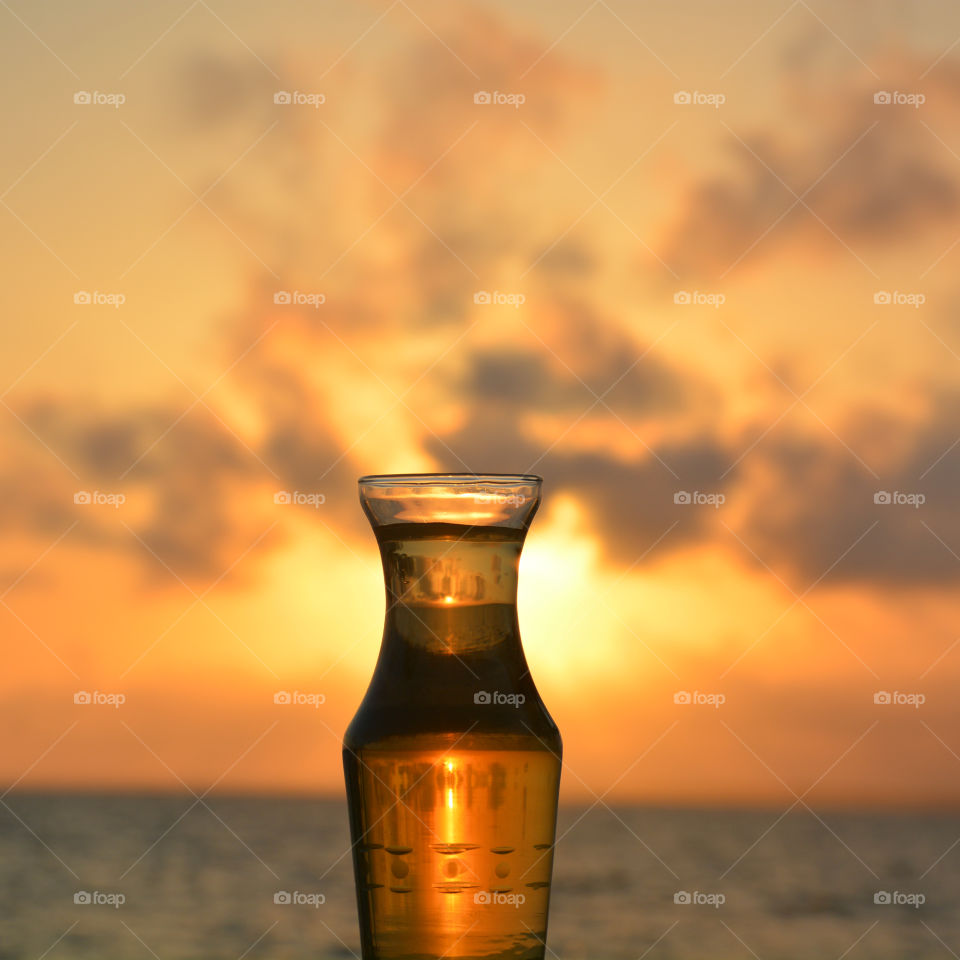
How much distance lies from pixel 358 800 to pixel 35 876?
119 ft

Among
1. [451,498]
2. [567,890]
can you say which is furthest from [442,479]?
[567,890]

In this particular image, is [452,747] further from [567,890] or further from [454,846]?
[567,890]

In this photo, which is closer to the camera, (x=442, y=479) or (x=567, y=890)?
(x=442, y=479)

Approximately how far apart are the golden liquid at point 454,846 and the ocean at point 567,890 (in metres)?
13.3

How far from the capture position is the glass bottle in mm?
1938

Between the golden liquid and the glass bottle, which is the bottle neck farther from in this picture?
the golden liquid

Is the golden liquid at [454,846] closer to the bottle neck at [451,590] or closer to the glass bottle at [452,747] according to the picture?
the glass bottle at [452,747]

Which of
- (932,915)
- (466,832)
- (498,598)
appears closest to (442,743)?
(466,832)

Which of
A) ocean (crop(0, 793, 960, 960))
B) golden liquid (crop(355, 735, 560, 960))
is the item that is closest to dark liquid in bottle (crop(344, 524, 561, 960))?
golden liquid (crop(355, 735, 560, 960))

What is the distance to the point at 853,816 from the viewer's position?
75.2 m

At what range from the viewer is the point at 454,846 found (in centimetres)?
193

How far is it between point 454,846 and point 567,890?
35340 millimetres

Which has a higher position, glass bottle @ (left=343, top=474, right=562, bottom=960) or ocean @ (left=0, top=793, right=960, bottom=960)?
glass bottle @ (left=343, top=474, right=562, bottom=960)

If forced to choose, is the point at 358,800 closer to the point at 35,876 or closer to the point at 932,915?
the point at 932,915
